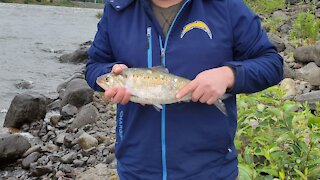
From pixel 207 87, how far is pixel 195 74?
0.65 ft

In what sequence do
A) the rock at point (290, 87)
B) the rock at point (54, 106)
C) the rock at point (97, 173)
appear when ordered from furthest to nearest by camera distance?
the rock at point (54, 106)
the rock at point (290, 87)
the rock at point (97, 173)

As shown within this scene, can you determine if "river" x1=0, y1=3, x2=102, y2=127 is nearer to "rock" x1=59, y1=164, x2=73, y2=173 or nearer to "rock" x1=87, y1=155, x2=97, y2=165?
"rock" x1=59, y1=164, x2=73, y2=173

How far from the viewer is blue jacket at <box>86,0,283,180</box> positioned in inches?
93.6

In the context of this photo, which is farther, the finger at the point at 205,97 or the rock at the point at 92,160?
the rock at the point at 92,160

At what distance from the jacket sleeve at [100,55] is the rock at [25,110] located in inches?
313

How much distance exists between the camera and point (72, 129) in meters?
9.25

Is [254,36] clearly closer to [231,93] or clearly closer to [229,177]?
[231,93]

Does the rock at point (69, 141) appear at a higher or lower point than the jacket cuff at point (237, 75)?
lower

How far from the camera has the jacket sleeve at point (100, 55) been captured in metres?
2.63

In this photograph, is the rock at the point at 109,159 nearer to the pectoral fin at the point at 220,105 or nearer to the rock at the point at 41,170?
the rock at the point at 41,170

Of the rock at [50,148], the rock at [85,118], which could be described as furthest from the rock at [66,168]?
the rock at [85,118]

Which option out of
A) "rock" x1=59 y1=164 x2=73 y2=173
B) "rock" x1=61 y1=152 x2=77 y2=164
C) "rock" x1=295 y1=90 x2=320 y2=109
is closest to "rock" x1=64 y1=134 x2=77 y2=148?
"rock" x1=61 y1=152 x2=77 y2=164

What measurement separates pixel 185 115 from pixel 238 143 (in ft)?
4.47

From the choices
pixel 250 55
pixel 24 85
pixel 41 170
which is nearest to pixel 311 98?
pixel 41 170
